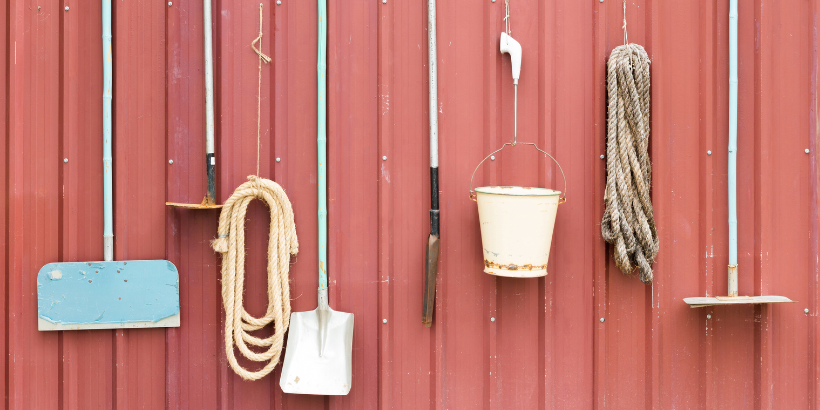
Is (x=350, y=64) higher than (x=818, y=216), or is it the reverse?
(x=350, y=64)

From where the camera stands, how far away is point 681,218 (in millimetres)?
1875

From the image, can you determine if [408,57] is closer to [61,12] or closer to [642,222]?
[642,222]

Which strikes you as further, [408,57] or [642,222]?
[408,57]

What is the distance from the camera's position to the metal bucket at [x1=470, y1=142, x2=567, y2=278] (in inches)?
65.1

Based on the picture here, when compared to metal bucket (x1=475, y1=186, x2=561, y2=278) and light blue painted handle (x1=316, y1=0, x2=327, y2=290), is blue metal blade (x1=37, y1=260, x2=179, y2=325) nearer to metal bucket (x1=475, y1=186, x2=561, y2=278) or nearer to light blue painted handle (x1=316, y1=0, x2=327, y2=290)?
light blue painted handle (x1=316, y1=0, x2=327, y2=290)

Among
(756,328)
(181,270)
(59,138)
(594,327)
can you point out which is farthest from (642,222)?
(59,138)

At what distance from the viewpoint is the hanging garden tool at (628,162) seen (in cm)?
178

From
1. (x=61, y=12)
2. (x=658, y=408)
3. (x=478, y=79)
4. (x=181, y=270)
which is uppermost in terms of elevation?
(x=61, y=12)

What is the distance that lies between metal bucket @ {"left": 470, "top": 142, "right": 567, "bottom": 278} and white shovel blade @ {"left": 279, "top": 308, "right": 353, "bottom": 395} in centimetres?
60

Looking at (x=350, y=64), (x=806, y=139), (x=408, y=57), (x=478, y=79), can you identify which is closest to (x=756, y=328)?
(x=806, y=139)

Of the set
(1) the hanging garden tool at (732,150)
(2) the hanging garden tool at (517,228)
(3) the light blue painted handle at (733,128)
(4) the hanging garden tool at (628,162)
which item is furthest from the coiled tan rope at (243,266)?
(3) the light blue painted handle at (733,128)

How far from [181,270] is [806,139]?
7.95 ft

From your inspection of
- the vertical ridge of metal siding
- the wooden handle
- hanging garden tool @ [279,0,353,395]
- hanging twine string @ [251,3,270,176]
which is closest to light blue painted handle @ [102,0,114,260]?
the vertical ridge of metal siding

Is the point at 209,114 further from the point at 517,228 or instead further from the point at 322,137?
the point at 517,228
